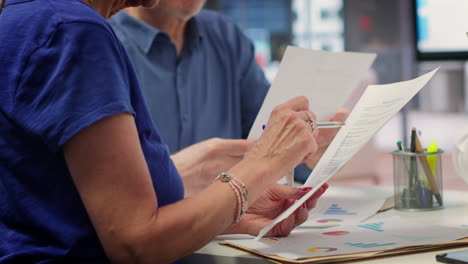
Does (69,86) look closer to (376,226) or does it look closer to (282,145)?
(282,145)

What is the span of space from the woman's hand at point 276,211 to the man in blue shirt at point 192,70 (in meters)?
0.55

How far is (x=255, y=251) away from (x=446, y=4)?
1.91 metres

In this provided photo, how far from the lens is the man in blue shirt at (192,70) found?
6.18ft

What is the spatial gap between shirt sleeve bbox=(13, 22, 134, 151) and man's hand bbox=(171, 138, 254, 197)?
0.47 metres

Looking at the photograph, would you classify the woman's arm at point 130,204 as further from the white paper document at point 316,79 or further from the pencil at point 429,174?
the pencil at point 429,174

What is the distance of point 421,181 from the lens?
1356 mm

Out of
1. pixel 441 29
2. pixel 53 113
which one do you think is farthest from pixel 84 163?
pixel 441 29

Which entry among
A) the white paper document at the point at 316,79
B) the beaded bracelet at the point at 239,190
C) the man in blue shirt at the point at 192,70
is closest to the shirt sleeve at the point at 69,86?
the beaded bracelet at the point at 239,190

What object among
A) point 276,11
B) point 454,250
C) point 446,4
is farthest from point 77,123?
point 276,11

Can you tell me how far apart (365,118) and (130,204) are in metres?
0.47

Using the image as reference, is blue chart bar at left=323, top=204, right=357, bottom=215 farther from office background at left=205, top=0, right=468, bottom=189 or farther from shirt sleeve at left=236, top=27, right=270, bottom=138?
office background at left=205, top=0, right=468, bottom=189

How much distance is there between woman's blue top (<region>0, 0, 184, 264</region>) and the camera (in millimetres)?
867

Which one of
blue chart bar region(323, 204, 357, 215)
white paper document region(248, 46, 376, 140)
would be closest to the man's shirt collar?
white paper document region(248, 46, 376, 140)

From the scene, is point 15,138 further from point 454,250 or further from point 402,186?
point 402,186
